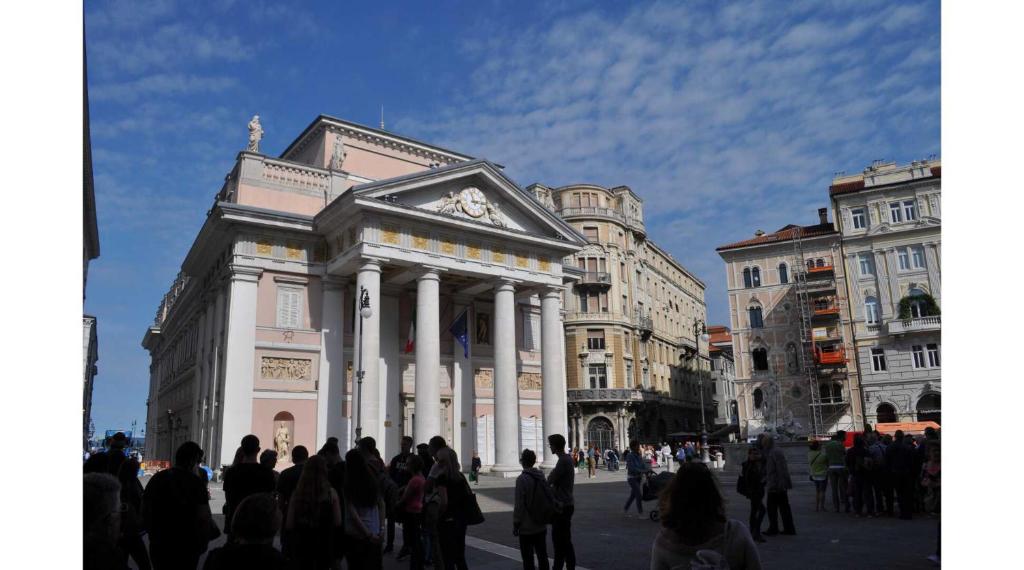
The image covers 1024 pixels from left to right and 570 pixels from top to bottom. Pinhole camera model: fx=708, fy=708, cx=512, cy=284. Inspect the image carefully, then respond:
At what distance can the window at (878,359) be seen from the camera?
4589cm

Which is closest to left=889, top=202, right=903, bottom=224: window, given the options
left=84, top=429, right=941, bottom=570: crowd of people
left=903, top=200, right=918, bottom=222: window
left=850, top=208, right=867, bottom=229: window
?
left=903, top=200, right=918, bottom=222: window

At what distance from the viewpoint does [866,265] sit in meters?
47.6

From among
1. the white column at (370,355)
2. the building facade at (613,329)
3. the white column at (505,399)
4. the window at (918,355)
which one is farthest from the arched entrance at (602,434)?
the white column at (370,355)

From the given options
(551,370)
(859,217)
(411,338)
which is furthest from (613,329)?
(411,338)

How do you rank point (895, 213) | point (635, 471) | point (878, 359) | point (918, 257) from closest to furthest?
point (635, 471), point (918, 257), point (878, 359), point (895, 213)

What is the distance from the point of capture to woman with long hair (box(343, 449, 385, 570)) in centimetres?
641

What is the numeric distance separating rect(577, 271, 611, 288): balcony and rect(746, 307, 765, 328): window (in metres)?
10.7

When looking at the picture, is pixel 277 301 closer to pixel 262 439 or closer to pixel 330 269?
pixel 330 269

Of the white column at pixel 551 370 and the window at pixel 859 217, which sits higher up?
the window at pixel 859 217

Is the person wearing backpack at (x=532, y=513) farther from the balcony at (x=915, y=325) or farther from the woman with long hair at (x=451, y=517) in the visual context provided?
the balcony at (x=915, y=325)

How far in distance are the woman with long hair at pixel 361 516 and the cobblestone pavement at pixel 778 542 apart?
3015mm

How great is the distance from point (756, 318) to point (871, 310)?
7600mm

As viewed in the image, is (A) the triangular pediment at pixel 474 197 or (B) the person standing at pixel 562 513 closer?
(B) the person standing at pixel 562 513

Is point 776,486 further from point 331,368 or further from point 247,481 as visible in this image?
point 331,368
